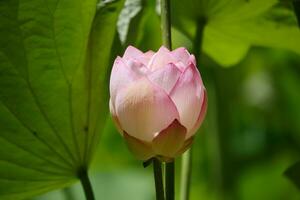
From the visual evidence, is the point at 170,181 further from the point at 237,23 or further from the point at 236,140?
the point at 236,140

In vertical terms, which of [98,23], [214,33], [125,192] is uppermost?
[98,23]

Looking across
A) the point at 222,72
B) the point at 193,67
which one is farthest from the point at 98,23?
the point at 222,72

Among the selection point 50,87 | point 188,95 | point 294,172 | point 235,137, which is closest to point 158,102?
point 188,95

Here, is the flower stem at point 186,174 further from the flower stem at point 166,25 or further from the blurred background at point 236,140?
the blurred background at point 236,140

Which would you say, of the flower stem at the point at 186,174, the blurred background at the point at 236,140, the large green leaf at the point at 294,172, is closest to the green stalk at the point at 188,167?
the flower stem at the point at 186,174

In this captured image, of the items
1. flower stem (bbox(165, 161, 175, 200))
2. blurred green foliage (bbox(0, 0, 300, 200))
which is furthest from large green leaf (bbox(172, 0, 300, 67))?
flower stem (bbox(165, 161, 175, 200))

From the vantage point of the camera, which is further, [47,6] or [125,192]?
[125,192]

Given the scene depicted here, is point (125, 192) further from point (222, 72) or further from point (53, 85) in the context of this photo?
point (53, 85)
